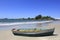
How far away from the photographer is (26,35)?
1819cm

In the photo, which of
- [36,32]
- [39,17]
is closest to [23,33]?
[36,32]

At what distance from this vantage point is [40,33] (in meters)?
17.8

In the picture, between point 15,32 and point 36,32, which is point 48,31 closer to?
point 36,32

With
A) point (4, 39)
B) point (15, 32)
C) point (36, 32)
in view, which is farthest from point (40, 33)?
point (4, 39)

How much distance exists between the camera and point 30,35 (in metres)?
18.0

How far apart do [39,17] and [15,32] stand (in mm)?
127034

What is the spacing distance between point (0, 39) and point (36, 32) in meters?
4.83

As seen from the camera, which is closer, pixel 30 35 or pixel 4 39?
pixel 4 39

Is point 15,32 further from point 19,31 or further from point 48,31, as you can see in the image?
point 48,31

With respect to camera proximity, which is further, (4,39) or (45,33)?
(45,33)

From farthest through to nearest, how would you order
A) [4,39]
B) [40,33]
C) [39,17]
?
[39,17]
[40,33]
[4,39]

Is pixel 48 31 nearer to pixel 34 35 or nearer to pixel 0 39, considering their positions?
pixel 34 35

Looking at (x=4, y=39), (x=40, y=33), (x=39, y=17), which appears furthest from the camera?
(x=39, y=17)

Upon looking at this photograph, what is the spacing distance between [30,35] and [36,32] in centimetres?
79
